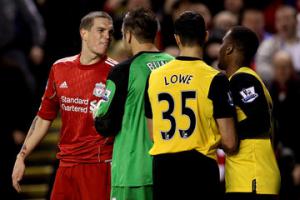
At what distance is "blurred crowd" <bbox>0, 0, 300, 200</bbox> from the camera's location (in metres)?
12.4

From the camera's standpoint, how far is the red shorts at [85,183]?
9211mm

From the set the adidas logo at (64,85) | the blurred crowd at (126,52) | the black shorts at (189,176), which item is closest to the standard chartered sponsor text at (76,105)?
the adidas logo at (64,85)

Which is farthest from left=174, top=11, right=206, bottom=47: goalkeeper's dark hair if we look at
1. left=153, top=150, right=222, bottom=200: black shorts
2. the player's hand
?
the player's hand

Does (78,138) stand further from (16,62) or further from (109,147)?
(16,62)

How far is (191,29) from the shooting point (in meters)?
8.22

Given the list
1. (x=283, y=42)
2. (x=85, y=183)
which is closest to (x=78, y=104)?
(x=85, y=183)

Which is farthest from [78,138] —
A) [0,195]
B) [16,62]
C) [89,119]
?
[16,62]

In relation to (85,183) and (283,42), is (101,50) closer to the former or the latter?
(85,183)

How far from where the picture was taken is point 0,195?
39.0ft

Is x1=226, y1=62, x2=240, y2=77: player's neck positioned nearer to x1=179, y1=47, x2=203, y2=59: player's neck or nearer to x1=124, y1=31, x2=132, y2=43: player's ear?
x1=179, y1=47, x2=203, y2=59: player's neck

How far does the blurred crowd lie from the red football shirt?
2.72m

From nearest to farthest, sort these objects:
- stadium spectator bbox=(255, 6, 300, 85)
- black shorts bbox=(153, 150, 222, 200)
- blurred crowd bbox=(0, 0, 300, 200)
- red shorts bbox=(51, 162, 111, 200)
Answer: black shorts bbox=(153, 150, 222, 200) < red shorts bbox=(51, 162, 111, 200) < blurred crowd bbox=(0, 0, 300, 200) < stadium spectator bbox=(255, 6, 300, 85)

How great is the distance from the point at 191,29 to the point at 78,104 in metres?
1.56

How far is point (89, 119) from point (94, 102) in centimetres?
16
